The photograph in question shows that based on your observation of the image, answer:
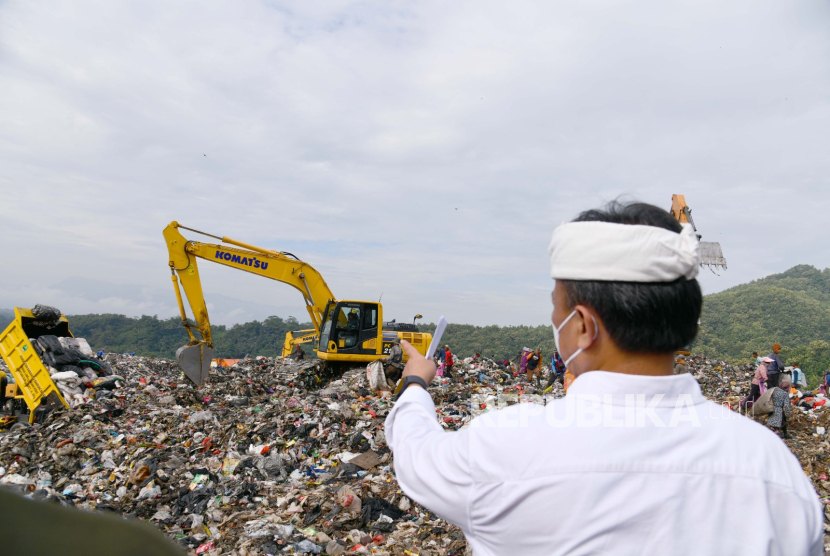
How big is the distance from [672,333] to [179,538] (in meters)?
4.43

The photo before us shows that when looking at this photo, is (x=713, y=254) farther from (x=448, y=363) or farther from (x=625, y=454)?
(x=625, y=454)

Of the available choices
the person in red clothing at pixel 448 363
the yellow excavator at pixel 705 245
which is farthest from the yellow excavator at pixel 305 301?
the yellow excavator at pixel 705 245

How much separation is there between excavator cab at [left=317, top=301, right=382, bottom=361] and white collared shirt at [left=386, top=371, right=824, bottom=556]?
10057 millimetres

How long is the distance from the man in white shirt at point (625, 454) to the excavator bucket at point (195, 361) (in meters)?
8.97

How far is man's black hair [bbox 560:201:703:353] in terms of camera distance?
2.91ft

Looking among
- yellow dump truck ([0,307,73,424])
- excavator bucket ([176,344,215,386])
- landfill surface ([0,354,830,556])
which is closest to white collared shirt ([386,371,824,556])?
landfill surface ([0,354,830,556])

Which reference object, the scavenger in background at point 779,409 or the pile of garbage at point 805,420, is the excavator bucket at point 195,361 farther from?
the scavenger in background at point 779,409

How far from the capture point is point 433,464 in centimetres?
87

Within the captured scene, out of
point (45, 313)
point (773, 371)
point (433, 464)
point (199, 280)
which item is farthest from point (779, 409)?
point (45, 313)

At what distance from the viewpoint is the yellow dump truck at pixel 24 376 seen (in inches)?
291

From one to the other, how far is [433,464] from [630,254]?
522mm

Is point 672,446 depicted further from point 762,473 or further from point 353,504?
point 353,504

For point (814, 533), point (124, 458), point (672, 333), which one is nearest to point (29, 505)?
point (672, 333)

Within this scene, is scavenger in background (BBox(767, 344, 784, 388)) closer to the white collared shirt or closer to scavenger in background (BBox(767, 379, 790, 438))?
scavenger in background (BBox(767, 379, 790, 438))
